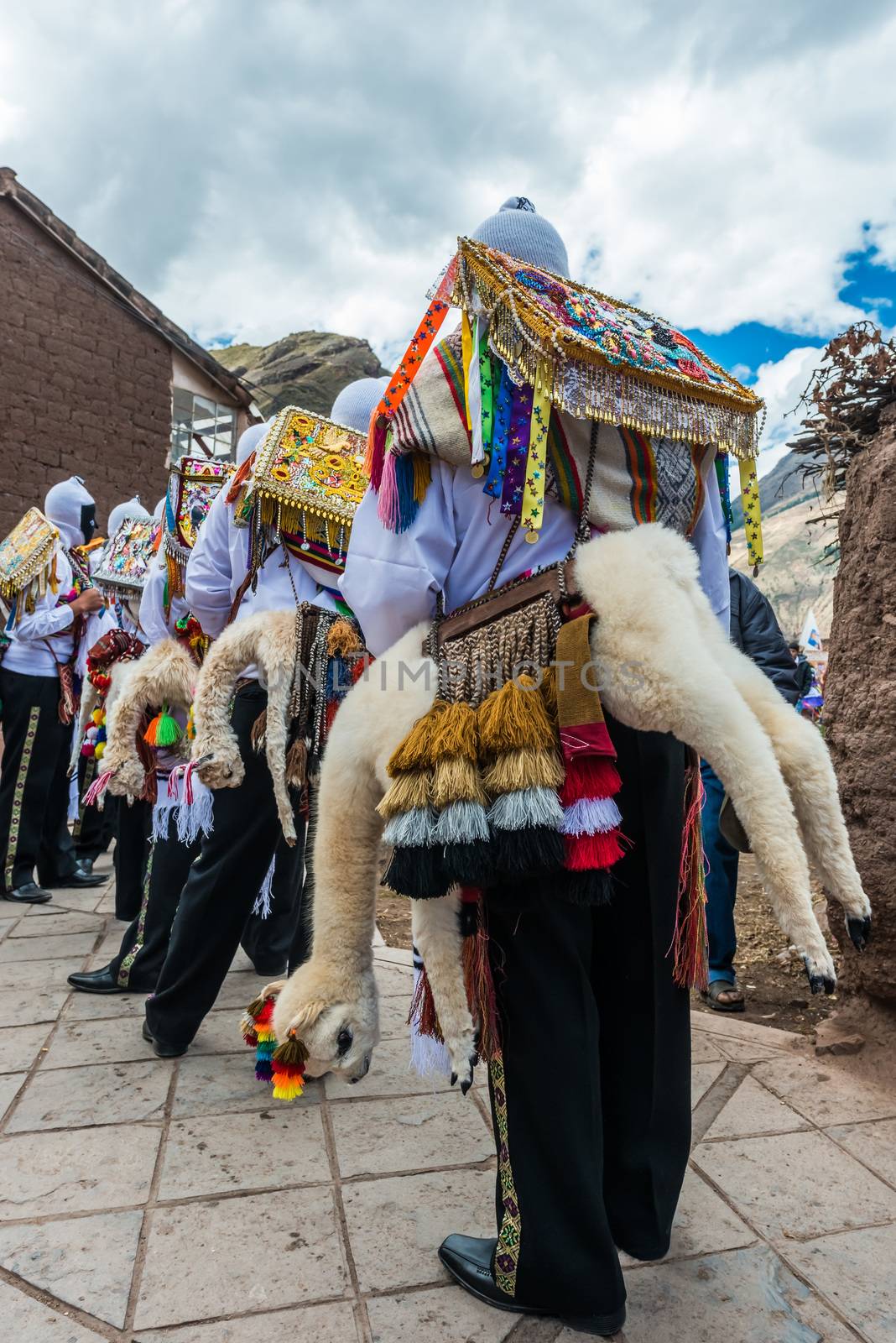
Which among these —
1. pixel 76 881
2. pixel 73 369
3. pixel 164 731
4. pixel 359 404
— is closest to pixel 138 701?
pixel 164 731

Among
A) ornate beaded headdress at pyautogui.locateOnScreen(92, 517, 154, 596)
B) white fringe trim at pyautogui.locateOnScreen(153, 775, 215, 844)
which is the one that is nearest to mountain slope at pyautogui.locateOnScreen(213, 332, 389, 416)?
ornate beaded headdress at pyautogui.locateOnScreen(92, 517, 154, 596)

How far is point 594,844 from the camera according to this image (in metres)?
1.37

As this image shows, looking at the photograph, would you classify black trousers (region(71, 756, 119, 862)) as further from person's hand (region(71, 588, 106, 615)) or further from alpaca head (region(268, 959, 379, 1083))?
alpaca head (region(268, 959, 379, 1083))

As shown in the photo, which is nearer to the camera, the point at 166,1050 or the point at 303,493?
the point at 303,493

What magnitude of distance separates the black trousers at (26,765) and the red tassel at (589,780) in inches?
172

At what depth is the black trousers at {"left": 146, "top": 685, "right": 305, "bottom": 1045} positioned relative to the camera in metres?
2.62

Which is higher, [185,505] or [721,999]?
[185,505]

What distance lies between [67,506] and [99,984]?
309 centimetres

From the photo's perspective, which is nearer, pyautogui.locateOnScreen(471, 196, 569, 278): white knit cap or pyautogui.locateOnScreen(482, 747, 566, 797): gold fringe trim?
pyautogui.locateOnScreen(482, 747, 566, 797): gold fringe trim

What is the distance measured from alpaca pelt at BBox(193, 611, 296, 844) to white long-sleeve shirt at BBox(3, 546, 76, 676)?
2706mm

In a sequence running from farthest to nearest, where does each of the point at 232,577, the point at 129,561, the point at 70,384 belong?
1. the point at 70,384
2. the point at 129,561
3. the point at 232,577

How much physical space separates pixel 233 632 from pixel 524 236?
4.72ft

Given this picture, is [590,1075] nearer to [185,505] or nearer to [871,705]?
[871,705]

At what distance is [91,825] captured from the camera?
18.6 feet
